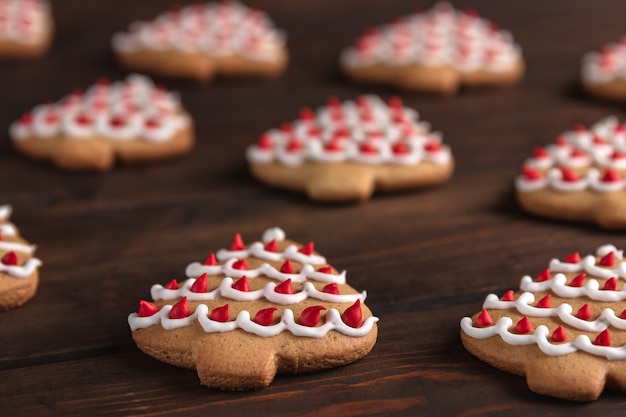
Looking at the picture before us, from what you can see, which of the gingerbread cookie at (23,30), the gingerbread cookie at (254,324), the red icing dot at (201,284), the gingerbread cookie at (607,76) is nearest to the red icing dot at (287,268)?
the gingerbread cookie at (254,324)

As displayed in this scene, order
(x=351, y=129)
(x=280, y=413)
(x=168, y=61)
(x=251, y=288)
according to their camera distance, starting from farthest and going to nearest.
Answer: (x=168, y=61), (x=351, y=129), (x=251, y=288), (x=280, y=413)

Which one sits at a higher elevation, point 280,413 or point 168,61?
point 168,61

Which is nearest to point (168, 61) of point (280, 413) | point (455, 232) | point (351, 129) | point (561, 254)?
point (351, 129)

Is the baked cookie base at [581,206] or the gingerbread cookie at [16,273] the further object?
the baked cookie base at [581,206]

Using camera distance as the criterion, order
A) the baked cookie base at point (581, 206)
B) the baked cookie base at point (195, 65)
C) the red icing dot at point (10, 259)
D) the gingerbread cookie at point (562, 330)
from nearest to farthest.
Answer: the gingerbread cookie at point (562, 330) → the red icing dot at point (10, 259) → the baked cookie base at point (581, 206) → the baked cookie base at point (195, 65)

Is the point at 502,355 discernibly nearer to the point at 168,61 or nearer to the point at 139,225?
Answer: the point at 139,225

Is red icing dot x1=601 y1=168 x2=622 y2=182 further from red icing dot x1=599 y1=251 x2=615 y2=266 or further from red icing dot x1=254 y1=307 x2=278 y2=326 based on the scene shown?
red icing dot x1=254 y1=307 x2=278 y2=326

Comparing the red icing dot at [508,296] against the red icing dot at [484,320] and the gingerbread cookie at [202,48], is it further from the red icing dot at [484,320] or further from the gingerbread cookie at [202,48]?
the gingerbread cookie at [202,48]
